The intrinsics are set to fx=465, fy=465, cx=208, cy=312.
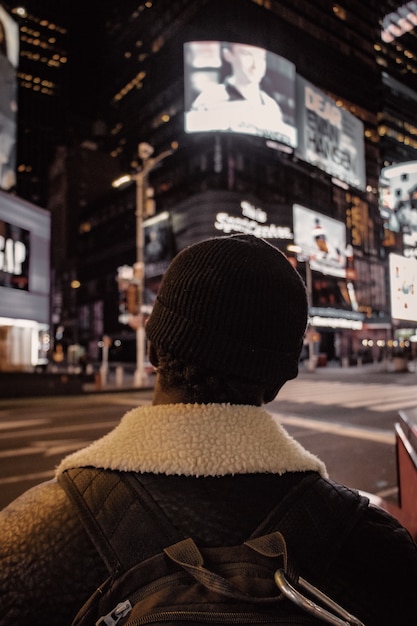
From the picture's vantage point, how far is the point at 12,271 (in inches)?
876

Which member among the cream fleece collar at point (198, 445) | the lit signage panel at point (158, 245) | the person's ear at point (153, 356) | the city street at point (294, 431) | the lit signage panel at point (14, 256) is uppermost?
the lit signage panel at point (158, 245)

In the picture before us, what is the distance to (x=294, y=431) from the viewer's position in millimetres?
9906

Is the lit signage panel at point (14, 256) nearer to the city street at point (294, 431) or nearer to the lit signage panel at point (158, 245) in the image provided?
the city street at point (294, 431)

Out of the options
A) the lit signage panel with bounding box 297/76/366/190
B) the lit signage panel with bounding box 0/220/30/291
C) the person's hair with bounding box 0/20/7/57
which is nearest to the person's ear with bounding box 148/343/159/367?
the lit signage panel with bounding box 0/220/30/291

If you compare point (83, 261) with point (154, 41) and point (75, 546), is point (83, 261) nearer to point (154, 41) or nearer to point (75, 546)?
point (154, 41)

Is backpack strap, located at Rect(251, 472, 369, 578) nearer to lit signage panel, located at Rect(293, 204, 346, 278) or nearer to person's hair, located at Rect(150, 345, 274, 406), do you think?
person's hair, located at Rect(150, 345, 274, 406)

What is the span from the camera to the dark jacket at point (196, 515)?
0.86m

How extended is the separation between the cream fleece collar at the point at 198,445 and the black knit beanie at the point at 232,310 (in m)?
0.11

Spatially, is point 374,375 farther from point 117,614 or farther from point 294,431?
point 117,614

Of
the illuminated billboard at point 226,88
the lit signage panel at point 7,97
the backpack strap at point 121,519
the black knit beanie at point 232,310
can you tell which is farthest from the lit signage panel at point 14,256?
the illuminated billboard at point 226,88

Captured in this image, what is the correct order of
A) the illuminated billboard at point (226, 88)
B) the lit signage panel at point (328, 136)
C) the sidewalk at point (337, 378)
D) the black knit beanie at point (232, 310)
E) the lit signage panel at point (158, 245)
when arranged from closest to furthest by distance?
the black knit beanie at point (232, 310) < the sidewalk at point (337, 378) < the illuminated billboard at point (226, 88) < the lit signage panel at point (328, 136) < the lit signage panel at point (158, 245)

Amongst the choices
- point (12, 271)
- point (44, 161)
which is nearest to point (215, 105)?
point (12, 271)

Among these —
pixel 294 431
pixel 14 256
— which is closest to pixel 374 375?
pixel 294 431

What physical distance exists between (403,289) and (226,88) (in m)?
45.9
